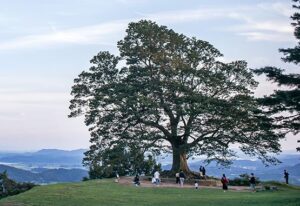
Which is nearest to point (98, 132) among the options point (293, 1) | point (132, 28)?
point (132, 28)

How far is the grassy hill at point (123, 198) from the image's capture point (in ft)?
97.8

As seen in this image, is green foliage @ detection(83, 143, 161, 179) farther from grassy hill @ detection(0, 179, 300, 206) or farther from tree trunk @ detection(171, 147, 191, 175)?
grassy hill @ detection(0, 179, 300, 206)

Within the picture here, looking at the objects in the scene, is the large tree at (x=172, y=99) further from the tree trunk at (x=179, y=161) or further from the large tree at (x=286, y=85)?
the large tree at (x=286, y=85)

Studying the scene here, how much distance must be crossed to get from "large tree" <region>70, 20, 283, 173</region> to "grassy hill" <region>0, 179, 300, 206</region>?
41.0ft

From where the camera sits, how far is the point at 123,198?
32.6 m

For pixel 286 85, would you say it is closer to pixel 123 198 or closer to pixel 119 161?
pixel 123 198

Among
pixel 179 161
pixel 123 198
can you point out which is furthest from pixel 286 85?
pixel 179 161

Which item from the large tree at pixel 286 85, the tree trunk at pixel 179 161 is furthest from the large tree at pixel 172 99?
the large tree at pixel 286 85

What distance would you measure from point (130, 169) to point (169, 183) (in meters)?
10.7

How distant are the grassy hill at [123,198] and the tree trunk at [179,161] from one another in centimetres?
1221

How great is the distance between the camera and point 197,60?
175 feet

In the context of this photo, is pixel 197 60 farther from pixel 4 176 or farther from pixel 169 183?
pixel 4 176

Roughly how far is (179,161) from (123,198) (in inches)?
853

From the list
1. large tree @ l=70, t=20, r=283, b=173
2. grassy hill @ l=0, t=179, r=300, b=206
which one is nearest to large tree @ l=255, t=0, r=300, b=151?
grassy hill @ l=0, t=179, r=300, b=206
